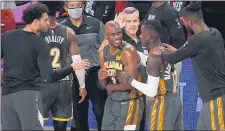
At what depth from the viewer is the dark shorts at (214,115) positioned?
337 inches

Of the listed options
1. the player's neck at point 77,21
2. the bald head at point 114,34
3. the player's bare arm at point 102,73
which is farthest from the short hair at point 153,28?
the player's neck at point 77,21

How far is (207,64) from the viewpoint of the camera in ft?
28.0

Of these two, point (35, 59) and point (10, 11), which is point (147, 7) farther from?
point (35, 59)

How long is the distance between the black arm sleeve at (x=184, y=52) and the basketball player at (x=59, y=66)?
1.81 meters

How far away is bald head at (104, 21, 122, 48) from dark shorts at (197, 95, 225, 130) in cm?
151

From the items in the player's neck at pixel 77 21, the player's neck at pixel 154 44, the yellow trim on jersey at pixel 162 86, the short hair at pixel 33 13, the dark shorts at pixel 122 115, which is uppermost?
the short hair at pixel 33 13

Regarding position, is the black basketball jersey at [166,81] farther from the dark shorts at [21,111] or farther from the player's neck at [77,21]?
the player's neck at [77,21]

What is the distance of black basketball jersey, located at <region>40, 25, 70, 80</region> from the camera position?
999 cm

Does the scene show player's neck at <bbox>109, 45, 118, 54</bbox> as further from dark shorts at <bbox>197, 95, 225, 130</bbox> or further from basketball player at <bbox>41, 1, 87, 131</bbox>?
dark shorts at <bbox>197, 95, 225, 130</bbox>

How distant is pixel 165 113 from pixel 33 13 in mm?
2116

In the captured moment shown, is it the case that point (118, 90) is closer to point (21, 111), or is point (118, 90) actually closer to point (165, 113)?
point (165, 113)

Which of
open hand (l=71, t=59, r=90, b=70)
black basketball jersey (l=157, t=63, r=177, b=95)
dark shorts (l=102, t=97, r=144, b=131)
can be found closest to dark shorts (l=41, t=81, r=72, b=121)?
open hand (l=71, t=59, r=90, b=70)

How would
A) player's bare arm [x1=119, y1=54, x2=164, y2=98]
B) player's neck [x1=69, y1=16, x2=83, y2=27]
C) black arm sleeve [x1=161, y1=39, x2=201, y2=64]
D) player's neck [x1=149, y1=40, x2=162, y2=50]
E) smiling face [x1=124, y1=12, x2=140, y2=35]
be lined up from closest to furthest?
black arm sleeve [x1=161, y1=39, x2=201, y2=64] < player's bare arm [x1=119, y1=54, x2=164, y2=98] < player's neck [x1=149, y1=40, x2=162, y2=50] < smiling face [x1=124, y1=12, x2=140, y2=35] < player's neck [x1=69, y1=16, x2=83, y2=27]

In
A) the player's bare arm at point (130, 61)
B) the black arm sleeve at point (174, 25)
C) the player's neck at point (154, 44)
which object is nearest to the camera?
the player's neck at point (154, 44)
